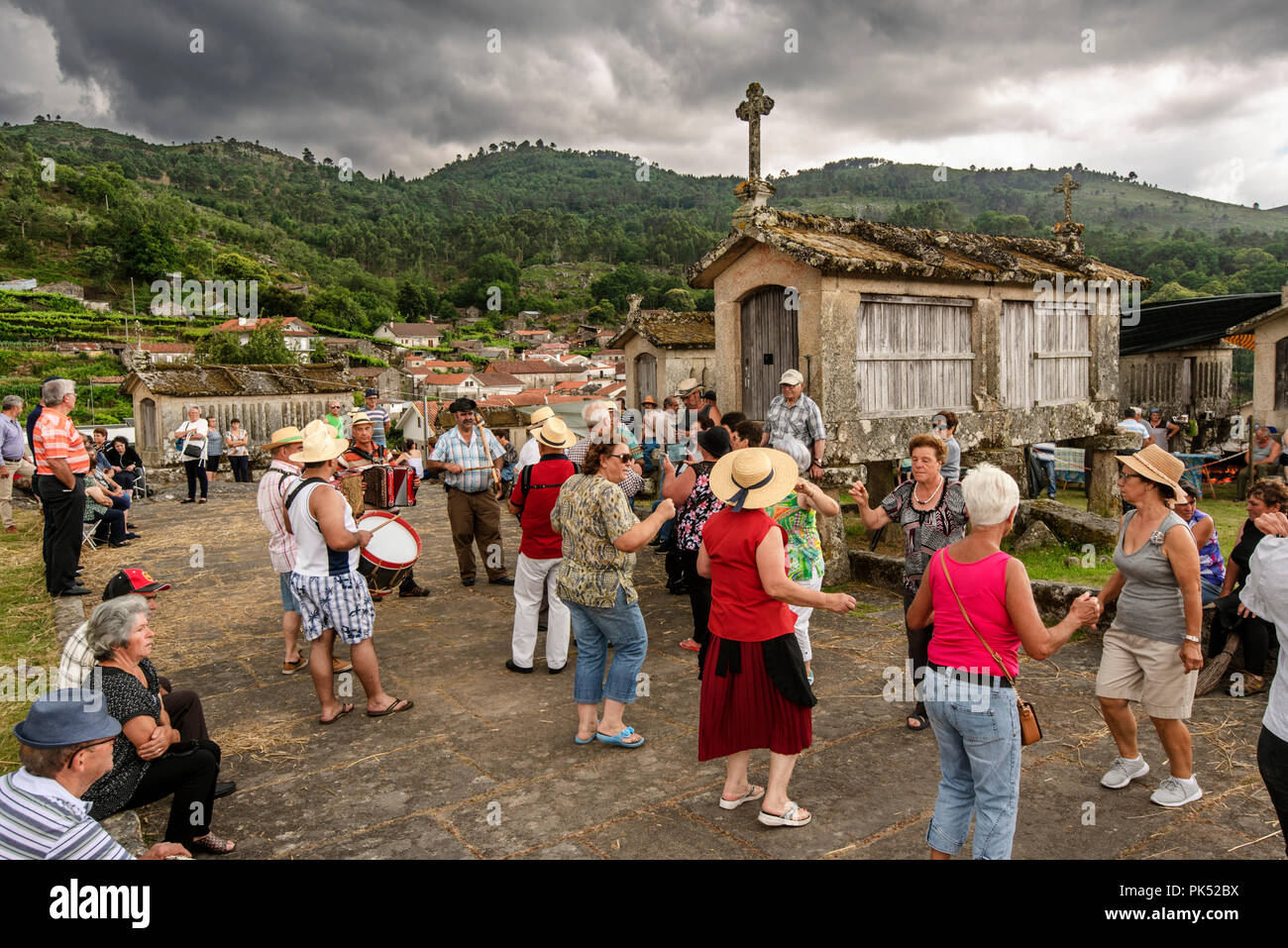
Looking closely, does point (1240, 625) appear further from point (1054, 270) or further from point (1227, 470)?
point (1227, 470)

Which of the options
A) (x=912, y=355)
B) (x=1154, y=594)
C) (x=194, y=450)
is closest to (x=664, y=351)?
(x=912, y=355)

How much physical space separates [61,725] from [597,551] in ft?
9.81

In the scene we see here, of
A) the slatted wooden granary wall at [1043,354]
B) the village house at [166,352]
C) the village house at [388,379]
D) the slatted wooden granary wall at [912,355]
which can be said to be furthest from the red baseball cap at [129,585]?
the village house at [166,352]

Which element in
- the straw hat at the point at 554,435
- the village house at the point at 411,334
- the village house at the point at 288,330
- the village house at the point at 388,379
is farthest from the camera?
A: the village house at the point at 411,334

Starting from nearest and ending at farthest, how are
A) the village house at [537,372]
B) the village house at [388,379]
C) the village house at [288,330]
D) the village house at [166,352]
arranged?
the village house at [166,352]
the village house at [388,379]
the village house at [288,330]
the village house at [537,372]

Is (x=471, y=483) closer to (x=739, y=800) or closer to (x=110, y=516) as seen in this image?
(x=739, y=800)

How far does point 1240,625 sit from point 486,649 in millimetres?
5816

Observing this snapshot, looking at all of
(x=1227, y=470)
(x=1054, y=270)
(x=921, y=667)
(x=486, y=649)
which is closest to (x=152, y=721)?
Result: (x=486, y=649)

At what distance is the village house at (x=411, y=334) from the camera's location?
106 metres

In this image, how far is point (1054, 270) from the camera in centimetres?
1282

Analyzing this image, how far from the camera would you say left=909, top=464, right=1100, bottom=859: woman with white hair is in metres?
3.53

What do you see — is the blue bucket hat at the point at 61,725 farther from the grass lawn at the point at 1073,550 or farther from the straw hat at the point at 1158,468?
the grass lawn at the point at 1073,550

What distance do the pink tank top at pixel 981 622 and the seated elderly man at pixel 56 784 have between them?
323cm

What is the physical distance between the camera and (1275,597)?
3.22 m
